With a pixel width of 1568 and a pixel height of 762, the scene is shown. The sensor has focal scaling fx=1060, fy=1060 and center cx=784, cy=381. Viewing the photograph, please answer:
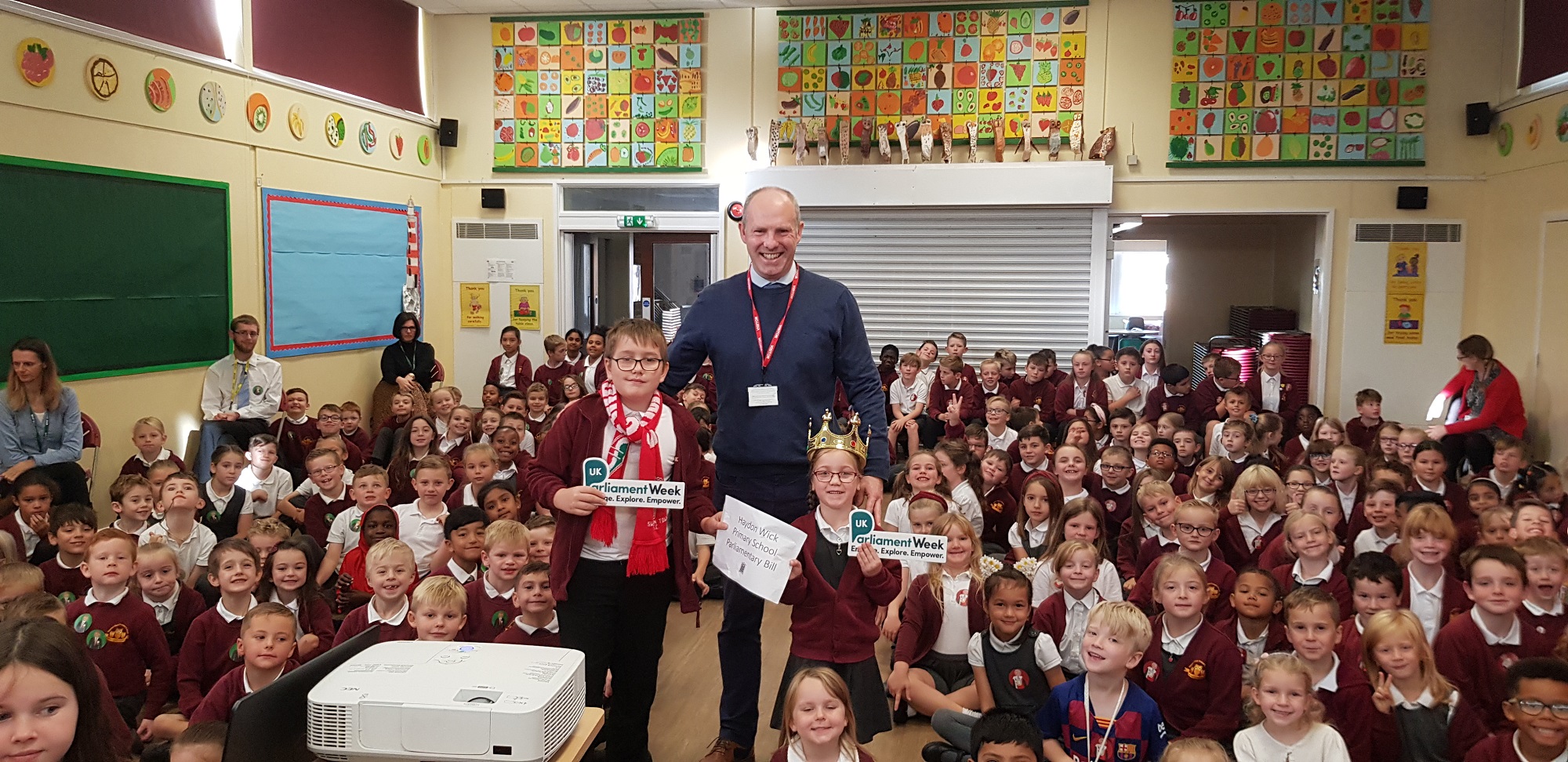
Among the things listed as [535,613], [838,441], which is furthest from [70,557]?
[838,441]

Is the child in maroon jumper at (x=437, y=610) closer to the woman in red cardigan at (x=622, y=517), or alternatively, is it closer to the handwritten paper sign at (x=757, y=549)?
the woman in red cardigan at (x=622, y=517)

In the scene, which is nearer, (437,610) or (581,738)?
(581,738)

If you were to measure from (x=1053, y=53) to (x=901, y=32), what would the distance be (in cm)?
131

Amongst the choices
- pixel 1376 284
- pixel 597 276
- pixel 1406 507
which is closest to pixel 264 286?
pixel 597 276

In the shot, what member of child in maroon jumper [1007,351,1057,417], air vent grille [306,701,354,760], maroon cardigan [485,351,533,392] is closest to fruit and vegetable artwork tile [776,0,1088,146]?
child in maroon jumper [1007,351,1057,417]

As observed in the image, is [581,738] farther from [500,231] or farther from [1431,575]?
[500,231]

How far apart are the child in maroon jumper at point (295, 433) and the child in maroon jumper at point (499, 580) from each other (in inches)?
137

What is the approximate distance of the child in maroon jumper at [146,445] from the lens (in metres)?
5.84

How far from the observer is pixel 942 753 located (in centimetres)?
350

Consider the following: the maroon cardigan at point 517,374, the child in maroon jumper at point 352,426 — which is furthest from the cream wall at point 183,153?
the maroon cardigan at point 517,374

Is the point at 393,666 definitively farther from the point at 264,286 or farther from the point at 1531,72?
the point at 1531,72

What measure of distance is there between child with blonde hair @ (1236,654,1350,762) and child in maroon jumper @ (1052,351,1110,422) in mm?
5140

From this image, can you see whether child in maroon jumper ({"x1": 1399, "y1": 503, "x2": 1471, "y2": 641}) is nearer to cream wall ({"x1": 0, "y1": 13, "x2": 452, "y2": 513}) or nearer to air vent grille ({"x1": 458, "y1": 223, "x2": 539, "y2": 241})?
cream wall ({"x1": 0, "y1": 13, "x2": 452, "y2": 513})

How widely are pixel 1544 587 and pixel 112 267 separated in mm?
7182
